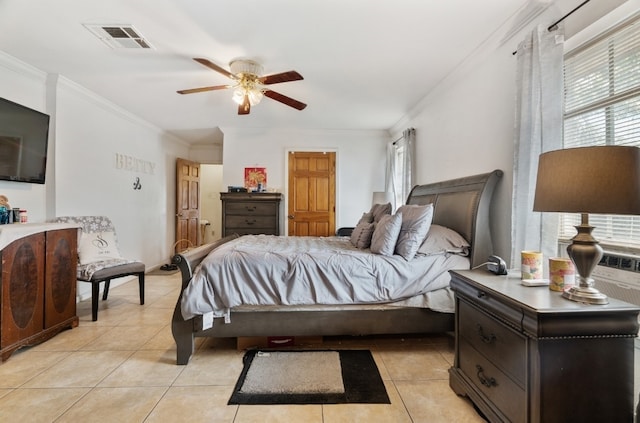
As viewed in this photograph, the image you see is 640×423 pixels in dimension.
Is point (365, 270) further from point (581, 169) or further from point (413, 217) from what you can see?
point (581, 169)

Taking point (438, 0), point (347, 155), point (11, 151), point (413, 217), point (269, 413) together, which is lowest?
point (269, 413)

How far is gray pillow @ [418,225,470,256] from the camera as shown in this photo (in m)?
2.34

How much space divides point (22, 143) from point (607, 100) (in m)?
4.45

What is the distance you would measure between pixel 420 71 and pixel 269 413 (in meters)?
3.16

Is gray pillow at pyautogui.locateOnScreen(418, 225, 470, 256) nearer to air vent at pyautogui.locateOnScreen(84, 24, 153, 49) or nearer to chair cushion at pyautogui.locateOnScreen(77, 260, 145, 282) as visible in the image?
air vent at pyautogui.locateOnScreen(84, 24, 153, 49)

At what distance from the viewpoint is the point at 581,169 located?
44.3 inches

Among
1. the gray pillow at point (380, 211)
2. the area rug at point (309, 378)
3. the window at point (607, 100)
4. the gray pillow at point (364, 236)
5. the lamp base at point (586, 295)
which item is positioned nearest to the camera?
the lamp base at point (586, 295)

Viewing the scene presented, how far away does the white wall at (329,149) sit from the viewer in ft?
17.3

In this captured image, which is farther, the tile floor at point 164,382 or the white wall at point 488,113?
the white wall at point 488,113

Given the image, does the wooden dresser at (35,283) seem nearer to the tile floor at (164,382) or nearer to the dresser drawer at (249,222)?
the tile floor at (164,382)

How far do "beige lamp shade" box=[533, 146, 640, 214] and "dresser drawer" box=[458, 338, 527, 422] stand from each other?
0.78 metres

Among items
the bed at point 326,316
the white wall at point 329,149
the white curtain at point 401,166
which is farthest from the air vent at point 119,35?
the white curtain at point 401,166

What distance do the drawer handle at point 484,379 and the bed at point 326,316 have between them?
66cm

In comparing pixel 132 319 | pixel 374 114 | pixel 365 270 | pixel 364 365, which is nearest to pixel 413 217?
pixel 365 270
